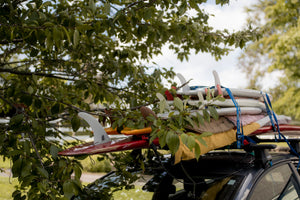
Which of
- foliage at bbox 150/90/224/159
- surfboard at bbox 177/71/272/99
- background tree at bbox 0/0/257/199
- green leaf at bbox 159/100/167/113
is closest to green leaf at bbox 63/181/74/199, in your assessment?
background tree at bbox 0/0/257/199

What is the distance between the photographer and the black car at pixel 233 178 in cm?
233

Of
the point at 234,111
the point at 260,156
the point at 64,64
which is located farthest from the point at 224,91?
the point at 64,64

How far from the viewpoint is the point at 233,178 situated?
95.0 inches

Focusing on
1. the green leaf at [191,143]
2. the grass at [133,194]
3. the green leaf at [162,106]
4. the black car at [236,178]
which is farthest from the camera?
the grass at [133,194]

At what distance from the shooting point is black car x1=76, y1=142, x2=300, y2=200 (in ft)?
7.65

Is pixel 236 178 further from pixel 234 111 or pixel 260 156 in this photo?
pixel 234 111

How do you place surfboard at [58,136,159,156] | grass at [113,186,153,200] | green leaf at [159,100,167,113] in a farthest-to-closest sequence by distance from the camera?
1. grass at [113,186,153,200]
2. surfboard at [58,136,159,156]
3. green leaf at [159,100,167,113]

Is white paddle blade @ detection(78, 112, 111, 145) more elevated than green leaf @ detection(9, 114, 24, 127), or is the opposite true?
green leaf @ detection(9, 114, 24, 127)

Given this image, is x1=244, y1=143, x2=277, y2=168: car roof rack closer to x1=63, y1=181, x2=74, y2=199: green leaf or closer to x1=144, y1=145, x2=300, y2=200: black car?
x1=144, y1=145, x2=300, y2=200: black car

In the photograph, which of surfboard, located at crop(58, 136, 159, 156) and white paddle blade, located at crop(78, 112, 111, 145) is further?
white paddle blade, located at crop(78, 112, 111, 145)

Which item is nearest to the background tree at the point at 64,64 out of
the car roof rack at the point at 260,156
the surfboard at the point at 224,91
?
the surfboard at the point at 224,91

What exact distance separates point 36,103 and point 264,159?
6.66ft

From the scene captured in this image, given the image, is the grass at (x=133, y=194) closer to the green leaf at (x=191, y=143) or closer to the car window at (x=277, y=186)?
the car window at (x=277, y=186)

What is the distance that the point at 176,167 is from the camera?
278cm
